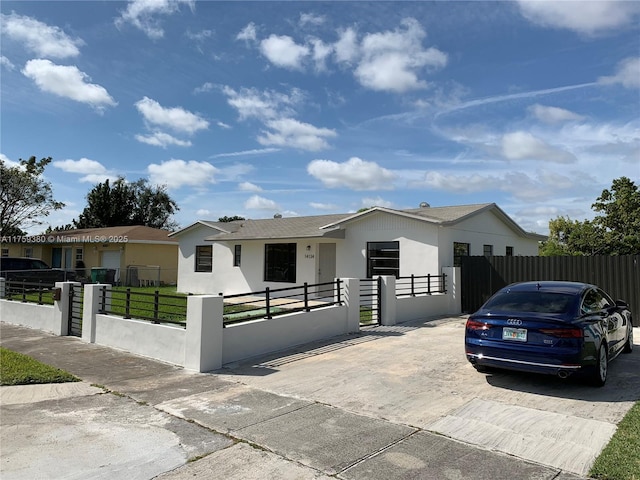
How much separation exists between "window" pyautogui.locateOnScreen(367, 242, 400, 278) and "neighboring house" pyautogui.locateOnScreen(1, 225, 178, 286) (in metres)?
14.7

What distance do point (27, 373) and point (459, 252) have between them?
12.9 meters

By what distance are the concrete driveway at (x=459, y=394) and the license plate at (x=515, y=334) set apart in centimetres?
72

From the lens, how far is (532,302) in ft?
22.0

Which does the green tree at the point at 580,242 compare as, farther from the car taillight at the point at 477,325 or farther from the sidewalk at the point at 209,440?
the sidewalk at the point at 209,440

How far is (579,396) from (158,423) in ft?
17.3

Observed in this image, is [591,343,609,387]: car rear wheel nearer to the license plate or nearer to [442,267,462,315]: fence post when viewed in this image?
the license plate

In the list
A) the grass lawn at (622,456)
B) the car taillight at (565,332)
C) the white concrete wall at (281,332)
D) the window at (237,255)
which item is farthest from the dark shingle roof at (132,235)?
the grass lawn at (622,456)

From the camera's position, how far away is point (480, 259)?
1469 centimetres

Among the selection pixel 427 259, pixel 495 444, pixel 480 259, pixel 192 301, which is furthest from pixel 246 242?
pixel 495 444

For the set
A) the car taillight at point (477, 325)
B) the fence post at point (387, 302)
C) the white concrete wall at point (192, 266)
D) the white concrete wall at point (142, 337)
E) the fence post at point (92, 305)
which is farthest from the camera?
the white concrete wall at point (192, 266)

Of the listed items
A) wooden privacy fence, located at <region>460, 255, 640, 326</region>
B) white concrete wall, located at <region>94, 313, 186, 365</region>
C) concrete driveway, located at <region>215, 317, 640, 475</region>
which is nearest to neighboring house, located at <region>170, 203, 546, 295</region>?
wooden privacy fence, located at <region>460, 255, 640, 326</region>

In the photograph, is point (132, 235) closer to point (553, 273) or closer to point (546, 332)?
point (553, 273)

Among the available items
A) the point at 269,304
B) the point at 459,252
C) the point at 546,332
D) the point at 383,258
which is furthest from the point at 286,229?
the point at 546,332

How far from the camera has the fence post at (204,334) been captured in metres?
7.43
